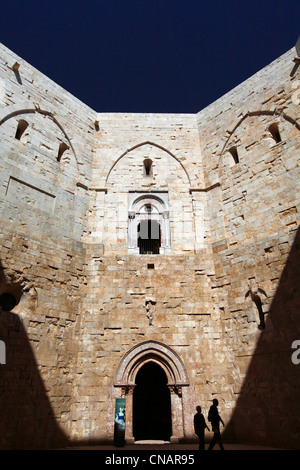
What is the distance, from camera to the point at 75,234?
1040 cm

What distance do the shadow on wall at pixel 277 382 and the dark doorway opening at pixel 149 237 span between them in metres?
4.30

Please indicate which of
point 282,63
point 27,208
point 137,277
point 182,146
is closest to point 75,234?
point 27,208

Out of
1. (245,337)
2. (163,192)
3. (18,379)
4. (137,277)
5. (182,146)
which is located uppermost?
(182,146)

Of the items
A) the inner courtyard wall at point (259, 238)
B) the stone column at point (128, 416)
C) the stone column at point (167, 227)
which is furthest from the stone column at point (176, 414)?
the stone column at point (167, 227)

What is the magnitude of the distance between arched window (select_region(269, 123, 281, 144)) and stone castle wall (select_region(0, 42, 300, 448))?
0.11m

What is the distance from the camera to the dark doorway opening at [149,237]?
11.3 meters

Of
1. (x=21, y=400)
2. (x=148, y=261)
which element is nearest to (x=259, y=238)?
(x=148, y=261)

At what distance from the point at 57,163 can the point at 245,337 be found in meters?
7.98

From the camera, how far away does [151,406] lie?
1180 centimetres

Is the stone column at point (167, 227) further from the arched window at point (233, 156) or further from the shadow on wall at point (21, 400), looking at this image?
the shadow on wall at point (21, 400)

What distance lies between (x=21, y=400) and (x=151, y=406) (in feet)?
18.5

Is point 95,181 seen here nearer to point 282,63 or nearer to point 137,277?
point 137,277

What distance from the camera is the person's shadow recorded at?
741 centimetres
